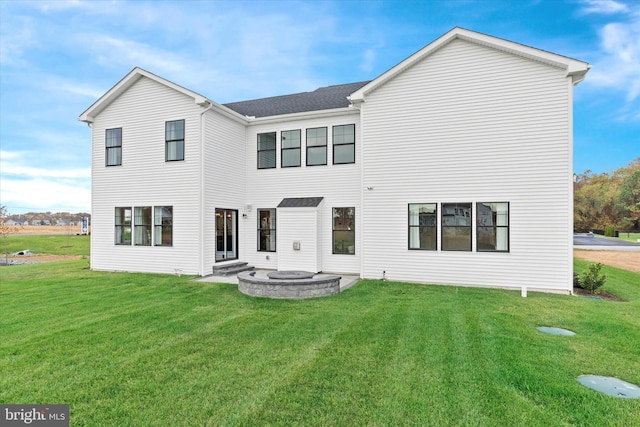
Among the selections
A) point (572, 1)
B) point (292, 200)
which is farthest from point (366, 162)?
point (572, 1)

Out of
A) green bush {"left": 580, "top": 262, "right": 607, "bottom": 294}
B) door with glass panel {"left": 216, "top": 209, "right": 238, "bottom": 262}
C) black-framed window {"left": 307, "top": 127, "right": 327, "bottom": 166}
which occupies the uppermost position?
black-framed window {"left": 307, "top": 127, "right": 327, "bottom": 166}

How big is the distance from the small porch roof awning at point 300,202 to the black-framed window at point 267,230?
886 millimetres

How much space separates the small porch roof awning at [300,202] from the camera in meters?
11.8

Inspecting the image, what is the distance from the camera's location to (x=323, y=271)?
476 inches

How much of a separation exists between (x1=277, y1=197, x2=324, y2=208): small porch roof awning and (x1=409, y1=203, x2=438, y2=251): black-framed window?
349cm

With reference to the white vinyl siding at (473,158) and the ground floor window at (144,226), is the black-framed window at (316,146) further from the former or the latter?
the ground floor window at (144,226)

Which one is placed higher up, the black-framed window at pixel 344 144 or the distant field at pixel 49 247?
the black-framed window at pixel 344 144

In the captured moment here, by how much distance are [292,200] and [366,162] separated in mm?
3322

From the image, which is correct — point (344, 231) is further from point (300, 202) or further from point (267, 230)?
point (267, 230)

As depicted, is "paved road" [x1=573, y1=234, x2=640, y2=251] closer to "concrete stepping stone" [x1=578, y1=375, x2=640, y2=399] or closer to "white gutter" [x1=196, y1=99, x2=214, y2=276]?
"concrete stepping stone" [x1=578, y1=375, x2=640, y2=399]

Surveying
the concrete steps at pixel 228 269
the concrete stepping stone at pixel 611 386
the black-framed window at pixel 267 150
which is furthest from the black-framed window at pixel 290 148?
the concrete stepping stone at pixel 611 386

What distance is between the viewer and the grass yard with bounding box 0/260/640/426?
3254 mm


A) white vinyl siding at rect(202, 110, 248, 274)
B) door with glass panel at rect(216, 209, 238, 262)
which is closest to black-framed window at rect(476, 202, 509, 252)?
white vinyl siding at rect(202, 110, 248, 274)

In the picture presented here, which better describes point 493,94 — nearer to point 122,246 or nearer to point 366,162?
point 366,162
